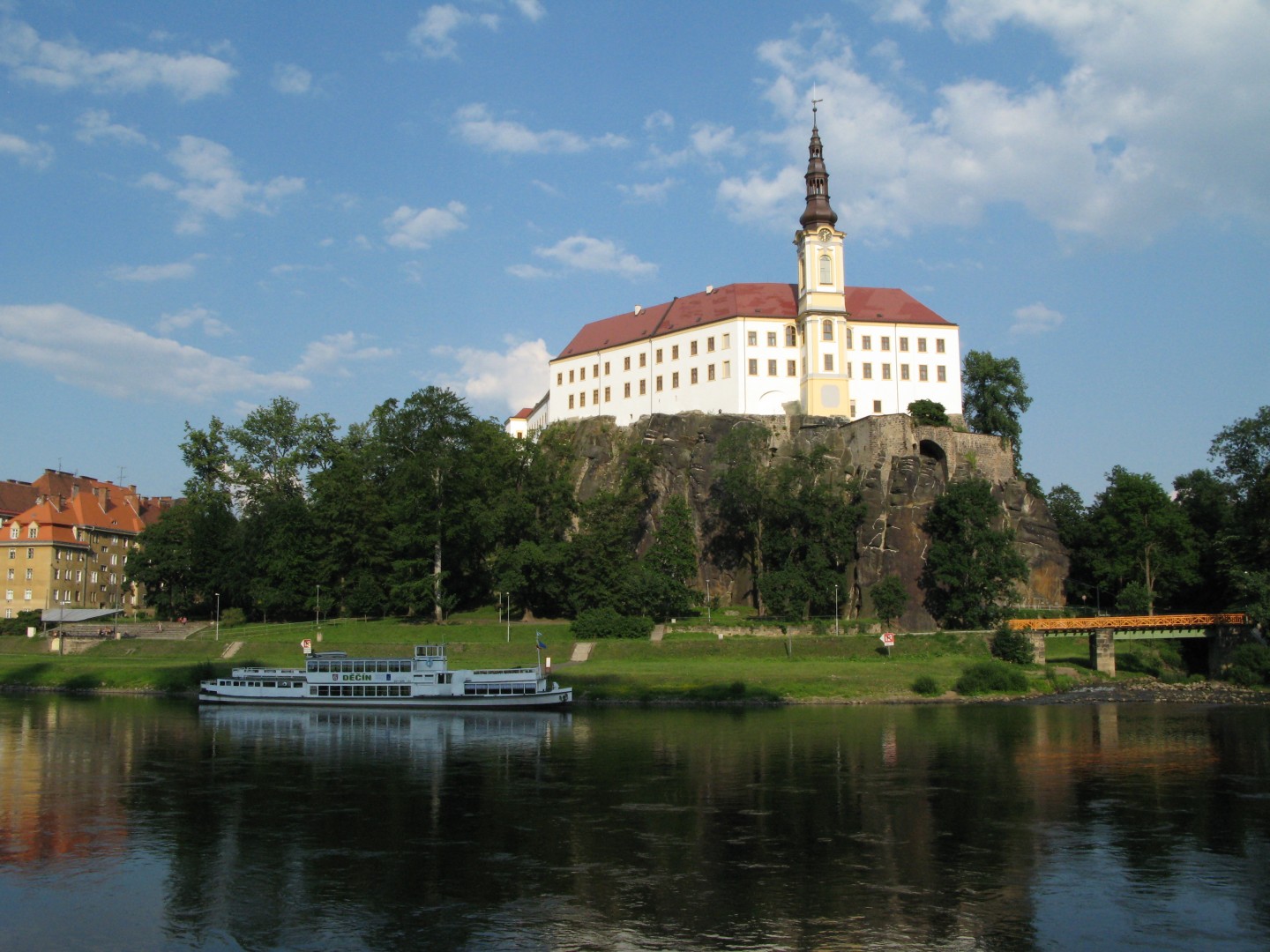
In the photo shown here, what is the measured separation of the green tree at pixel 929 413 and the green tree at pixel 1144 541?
1539cm

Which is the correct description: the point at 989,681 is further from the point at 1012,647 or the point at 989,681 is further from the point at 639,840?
the point at 639,840

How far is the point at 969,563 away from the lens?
75000mm

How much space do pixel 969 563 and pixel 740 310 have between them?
32722mm

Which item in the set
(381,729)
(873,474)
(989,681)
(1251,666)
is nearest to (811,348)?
(873,474)

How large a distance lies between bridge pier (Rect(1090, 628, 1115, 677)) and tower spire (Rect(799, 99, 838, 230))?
41264mm

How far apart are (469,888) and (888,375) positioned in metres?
77.9

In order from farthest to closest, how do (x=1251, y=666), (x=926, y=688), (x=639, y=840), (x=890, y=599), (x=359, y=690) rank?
(x=890, y=599) < (x=1251, y=666) < (x=926, y=688) < (x=359, y=690) < (x=639, y=840)

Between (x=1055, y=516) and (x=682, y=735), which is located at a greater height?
(x=1055, y=516)

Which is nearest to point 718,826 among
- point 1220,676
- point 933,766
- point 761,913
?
point 761,913

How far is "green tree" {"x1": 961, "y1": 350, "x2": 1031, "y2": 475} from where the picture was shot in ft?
325

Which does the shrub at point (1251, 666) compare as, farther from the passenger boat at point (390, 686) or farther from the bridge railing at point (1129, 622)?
the passenger boat at point (390, 686)

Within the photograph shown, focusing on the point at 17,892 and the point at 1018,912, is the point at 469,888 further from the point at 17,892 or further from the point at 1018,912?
the point at 1018,912

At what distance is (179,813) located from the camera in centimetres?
3122

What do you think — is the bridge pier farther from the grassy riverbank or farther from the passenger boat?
the passenger boat
